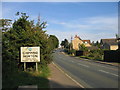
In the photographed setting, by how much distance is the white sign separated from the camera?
48.6ft

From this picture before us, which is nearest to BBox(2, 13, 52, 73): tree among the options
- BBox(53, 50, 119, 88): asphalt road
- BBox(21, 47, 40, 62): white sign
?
BBox(21, 47, 40, 62): white sign

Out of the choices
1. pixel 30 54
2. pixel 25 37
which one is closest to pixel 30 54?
pixel 30 54

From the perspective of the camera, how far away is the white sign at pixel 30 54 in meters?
14.8

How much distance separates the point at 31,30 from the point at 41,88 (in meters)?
9.14

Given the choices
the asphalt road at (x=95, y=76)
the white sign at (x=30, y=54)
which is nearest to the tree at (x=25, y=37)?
the white sign at (x=30, y=54)

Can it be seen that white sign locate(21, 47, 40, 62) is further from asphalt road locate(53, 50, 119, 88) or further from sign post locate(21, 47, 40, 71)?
asphalt road locate(53, 50, 119, 88)

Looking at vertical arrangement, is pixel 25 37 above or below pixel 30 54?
above

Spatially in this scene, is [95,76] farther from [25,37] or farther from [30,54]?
[25,37]

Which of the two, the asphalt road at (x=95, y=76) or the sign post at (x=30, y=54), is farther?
the sign post at (x=30, y=54)

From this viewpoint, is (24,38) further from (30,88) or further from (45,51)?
(30,88)

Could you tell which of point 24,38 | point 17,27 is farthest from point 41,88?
point 17,27

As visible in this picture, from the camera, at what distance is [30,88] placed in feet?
25.6

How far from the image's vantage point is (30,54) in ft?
49.2

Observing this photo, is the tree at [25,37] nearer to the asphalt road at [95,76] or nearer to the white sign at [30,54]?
the white sign at [30,54]
